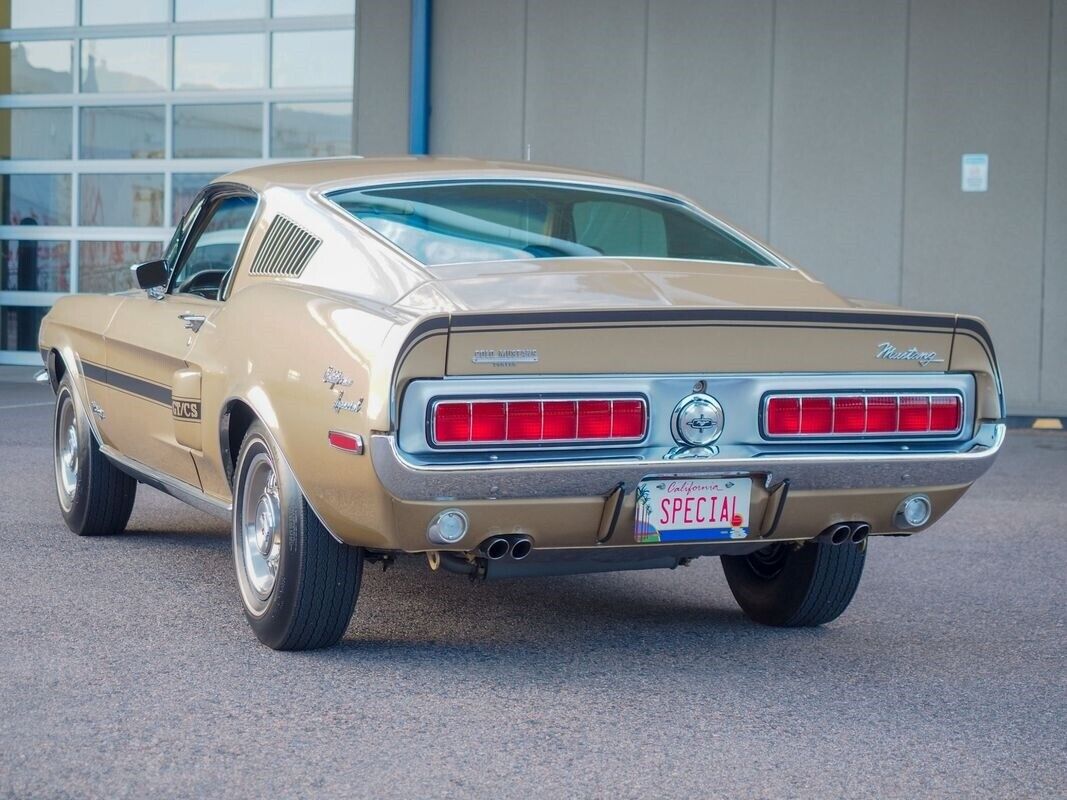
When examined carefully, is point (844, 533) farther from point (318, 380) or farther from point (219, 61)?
point (219, 61)

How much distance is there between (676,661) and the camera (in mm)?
4094

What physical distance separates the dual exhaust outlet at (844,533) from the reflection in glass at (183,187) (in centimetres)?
1270

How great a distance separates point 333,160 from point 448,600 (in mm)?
1572

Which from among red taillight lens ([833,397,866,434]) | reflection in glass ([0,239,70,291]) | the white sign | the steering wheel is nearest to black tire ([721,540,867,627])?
red taillight lens ([833,397,866,434])

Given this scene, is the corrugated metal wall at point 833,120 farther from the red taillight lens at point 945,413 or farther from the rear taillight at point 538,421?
the rear taillight at point 538,421

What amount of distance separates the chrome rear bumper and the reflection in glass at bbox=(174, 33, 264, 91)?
1265 cm

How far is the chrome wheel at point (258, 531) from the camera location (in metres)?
4.12

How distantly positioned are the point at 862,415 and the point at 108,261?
532 inches


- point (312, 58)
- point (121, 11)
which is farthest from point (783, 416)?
point (121, 11)

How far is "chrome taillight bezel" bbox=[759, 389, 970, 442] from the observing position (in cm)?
374

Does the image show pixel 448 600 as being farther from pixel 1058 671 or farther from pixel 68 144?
pixel 68 144

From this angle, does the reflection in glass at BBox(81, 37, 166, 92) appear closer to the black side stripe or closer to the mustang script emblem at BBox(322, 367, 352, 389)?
the black side stripe

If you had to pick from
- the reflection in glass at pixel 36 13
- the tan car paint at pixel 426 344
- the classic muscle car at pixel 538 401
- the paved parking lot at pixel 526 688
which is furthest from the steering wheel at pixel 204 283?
the reflection in glass at pixel 36 13

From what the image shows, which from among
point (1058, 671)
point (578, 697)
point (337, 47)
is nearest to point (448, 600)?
point (578, 697)
